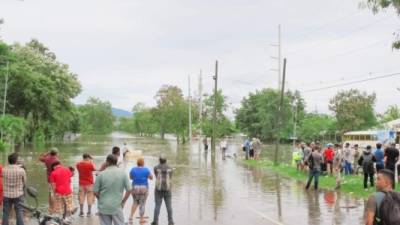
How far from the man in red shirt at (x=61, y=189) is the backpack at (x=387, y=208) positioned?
25.9 feet

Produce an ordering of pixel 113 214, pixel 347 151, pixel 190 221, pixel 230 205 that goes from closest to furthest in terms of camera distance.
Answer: pixel 113 214, pixel 190 221, pixel 230 205, pixel 347 151

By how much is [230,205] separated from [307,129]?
87.7 metres

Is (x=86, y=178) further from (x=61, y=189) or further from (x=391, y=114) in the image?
(x=391, y=114)

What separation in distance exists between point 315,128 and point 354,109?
14035mm

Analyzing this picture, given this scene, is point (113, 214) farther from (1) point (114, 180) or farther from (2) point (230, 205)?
(2) point (230, 205)

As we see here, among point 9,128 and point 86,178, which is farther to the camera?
point 9,128

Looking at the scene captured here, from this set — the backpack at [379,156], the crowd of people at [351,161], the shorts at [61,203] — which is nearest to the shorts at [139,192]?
the shorts at [61,203]

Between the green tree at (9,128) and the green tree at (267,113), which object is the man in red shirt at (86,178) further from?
the green tree at (267,113)

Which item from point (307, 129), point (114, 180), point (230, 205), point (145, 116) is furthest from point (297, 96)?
point (114, 180)

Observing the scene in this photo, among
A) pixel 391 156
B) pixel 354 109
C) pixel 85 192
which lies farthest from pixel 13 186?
pixel 354 109

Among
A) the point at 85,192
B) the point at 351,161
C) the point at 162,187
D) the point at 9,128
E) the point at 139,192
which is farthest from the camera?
the point at 9,128

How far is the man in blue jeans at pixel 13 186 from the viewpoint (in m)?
11.8

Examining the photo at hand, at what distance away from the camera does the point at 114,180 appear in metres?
9.68

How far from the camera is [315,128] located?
102938mm
